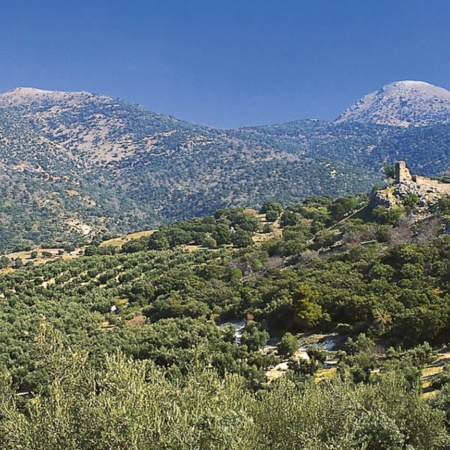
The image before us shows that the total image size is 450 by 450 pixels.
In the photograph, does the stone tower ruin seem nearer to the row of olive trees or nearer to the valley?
the valley

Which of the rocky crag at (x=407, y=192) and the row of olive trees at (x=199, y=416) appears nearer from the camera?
the row of olive trees at (x=199, y=416)

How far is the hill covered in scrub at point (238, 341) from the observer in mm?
13641

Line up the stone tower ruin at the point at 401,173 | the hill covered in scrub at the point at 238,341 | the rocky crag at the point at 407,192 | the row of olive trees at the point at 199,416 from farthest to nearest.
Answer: the stone tower ruin at the point at 401,173 → the rocky crag at the point at 407,192 → the hill covered in scrub at the point at 238,341 → the row of olive trees at the point at 199,416

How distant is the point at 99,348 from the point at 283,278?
25721 mm

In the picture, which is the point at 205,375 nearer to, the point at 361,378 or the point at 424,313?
the point at 361,378

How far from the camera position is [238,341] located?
3922 centimetres

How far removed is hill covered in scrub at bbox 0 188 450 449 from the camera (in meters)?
13.6

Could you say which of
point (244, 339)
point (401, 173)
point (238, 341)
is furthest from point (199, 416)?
point (401, 173)

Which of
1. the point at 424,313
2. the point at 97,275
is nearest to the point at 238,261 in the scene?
the point at 97,275

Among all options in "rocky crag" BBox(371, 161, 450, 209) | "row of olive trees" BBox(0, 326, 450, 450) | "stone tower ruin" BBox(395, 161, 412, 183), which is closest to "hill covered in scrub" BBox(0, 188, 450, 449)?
"row of olive trees" BBox(0, 326, 450, 450)

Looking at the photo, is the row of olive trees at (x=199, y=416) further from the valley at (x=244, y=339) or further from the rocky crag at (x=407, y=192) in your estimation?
the rocky crag at (x=407, y=192)

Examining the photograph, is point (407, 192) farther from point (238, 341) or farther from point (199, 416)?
point (199, 416)

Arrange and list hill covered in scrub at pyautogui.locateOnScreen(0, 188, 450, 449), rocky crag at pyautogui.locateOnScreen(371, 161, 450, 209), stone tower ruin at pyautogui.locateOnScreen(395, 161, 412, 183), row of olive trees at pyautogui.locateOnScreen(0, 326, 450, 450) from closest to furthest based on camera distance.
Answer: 1. row of olive trees at pyautogui.locateOnScreen(0, 326, 450, 450)
2. hill covered in scrub at pyautogui.locateOnScreen(0, 188, 450, 449)
3. rocky crag at pyautogui.locateOnScreen(371, 161, 450, 209)
4. stone tower ruin at pyautogui.locateOnScreen(395, 161, 412, 183)

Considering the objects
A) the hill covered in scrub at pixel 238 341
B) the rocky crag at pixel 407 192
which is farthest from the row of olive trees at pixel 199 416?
the rocky crag at pixel 407 192
